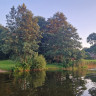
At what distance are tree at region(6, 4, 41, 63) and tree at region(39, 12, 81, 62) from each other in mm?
11329

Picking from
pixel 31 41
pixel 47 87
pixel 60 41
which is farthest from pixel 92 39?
pixel 47 87

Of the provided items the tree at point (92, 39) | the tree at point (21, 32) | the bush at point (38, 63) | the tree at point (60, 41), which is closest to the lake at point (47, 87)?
the bush at point (38, 63)

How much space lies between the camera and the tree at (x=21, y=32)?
38.6 metres

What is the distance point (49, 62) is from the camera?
53312 mm

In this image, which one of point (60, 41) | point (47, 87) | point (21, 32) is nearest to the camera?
point (47, 87)

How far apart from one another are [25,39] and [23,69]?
9512 mm

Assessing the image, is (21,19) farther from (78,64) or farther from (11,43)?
(78,64)

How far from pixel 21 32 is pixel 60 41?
51.1ft

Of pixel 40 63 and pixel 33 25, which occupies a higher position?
pixel 33 25

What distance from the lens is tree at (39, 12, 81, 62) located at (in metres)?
46.9

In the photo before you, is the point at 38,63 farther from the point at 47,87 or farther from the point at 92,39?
the point at 92,39

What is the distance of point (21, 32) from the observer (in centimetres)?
3950

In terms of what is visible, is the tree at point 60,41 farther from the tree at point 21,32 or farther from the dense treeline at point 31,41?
the tree at point 21,32

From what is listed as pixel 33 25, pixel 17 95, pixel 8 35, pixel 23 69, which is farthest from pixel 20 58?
pixel 17 95
